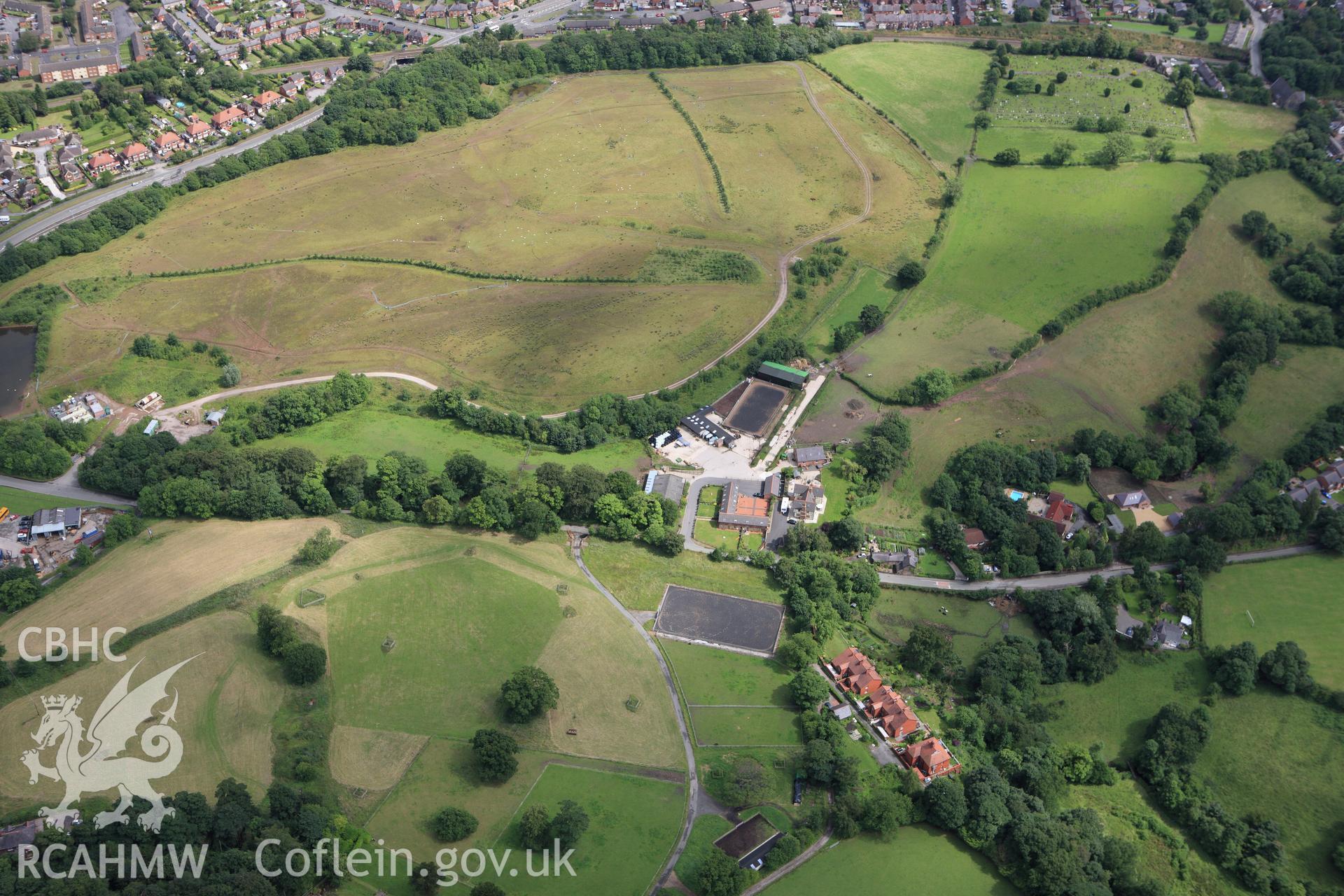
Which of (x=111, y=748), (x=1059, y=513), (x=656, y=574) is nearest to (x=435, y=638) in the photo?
(x=656, y=574)

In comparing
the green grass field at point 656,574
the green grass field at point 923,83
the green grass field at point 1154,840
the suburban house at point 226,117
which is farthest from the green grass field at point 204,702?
the green grass field at point 923,83

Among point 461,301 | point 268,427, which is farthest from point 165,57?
point 268,427

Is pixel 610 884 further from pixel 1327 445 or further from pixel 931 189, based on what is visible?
pixel 931 189

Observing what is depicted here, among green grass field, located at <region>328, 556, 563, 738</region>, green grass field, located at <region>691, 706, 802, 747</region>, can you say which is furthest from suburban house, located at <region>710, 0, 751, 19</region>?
green grass field, located at <region>691, 706, 802, 747</region>

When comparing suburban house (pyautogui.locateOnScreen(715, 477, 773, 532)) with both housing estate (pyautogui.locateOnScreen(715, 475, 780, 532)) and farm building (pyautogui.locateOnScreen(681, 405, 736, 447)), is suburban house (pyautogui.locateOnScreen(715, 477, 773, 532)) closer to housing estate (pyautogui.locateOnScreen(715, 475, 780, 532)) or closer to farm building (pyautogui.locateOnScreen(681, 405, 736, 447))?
housing estate (pyautogui.locateOnScreen(715, 475, 780, 532))

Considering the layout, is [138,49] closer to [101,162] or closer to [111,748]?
[101,162]

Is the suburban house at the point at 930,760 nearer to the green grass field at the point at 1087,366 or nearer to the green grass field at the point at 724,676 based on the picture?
the green grass field at the point at 724,676
